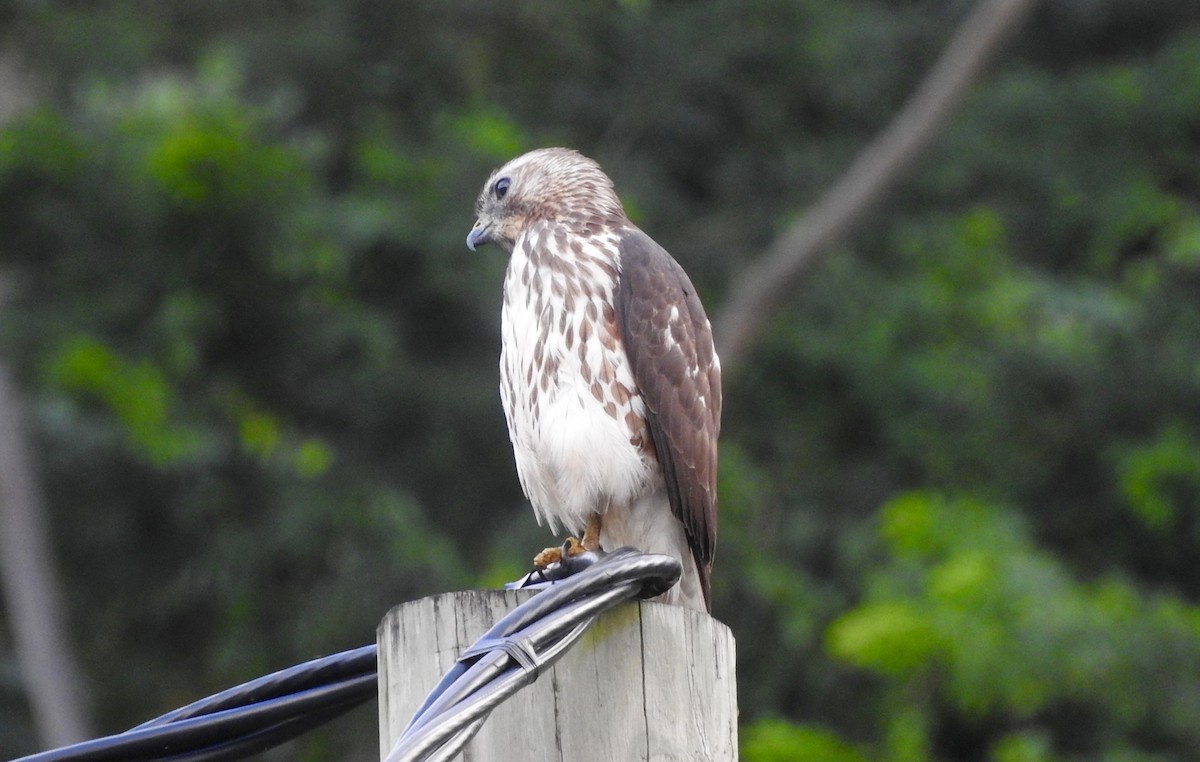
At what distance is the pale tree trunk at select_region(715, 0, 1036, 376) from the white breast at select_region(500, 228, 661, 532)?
6118 mm

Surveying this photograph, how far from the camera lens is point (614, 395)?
432 centimetres

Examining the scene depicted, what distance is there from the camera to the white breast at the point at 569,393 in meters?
4.26

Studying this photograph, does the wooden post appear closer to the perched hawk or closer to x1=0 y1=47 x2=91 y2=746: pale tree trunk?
the perched hawk

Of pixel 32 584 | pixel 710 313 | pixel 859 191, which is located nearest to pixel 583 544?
pixel 32 584

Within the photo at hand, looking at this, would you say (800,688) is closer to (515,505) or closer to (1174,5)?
(515,505)

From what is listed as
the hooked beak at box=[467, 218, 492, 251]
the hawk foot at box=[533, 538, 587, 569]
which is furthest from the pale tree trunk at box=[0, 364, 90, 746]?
the hawk foot at box=[533, 538, 587, 569]

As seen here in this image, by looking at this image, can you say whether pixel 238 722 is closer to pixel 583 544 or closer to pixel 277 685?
pixel 277 685

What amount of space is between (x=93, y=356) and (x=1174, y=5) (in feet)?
26.3

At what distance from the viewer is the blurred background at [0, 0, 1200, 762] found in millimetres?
9672

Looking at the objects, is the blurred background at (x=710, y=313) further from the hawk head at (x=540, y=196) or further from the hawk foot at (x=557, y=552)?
the hawk foot at (x=557, y=552)

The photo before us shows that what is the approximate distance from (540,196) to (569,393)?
1.03 meters

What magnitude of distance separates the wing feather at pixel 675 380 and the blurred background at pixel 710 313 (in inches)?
199

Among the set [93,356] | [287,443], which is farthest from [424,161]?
[93,356]

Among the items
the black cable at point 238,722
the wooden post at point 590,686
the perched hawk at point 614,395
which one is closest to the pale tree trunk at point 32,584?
the perched hawk at point 614,395
